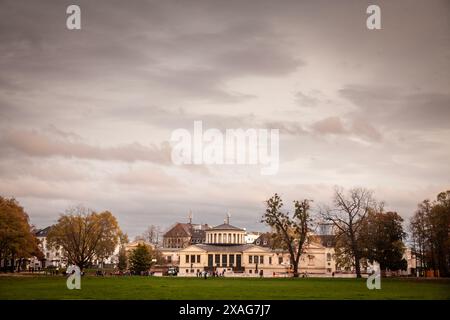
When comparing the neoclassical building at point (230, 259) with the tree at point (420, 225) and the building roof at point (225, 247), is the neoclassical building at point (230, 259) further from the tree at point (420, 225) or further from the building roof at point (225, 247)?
the tree at point (420, 225)

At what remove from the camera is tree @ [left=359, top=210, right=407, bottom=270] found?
196ft

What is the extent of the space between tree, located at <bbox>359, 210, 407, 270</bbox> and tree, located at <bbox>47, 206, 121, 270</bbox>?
31733mm

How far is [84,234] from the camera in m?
70.0

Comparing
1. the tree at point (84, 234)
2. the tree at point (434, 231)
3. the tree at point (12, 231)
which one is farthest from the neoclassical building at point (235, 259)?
the tree at point (12, 231)

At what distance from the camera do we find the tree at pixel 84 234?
229 ft

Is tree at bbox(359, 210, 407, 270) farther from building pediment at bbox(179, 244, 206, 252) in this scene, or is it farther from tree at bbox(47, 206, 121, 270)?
building pediment at bbox(179, 244, 206, 252)

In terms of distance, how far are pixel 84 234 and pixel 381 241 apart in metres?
34.9

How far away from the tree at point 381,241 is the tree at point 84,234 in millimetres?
31733

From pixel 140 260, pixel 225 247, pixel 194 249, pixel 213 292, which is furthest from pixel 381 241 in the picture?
pixel 194 249

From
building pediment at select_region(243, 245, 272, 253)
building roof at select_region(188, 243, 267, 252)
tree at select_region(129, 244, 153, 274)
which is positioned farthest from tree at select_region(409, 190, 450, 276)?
building roof at select_region(188, 243, 267, 252)
